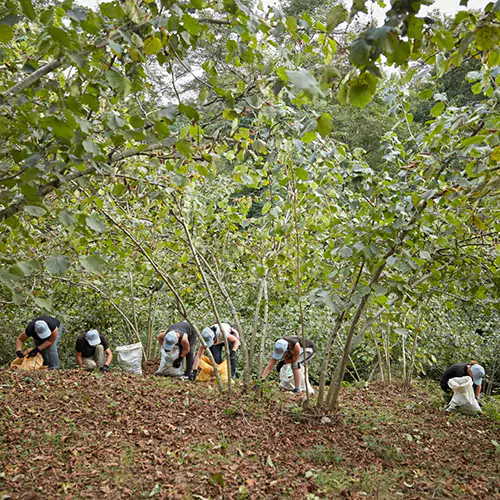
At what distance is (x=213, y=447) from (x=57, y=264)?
2895 millimetres

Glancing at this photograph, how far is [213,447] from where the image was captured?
13.7 ft

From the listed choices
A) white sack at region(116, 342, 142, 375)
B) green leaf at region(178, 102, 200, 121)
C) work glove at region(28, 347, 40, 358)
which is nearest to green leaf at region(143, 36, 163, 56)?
green leaf at region(178, 102, 200, 121)

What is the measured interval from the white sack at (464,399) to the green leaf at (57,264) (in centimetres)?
696

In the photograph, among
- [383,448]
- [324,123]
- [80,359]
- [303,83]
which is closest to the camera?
[303,83]

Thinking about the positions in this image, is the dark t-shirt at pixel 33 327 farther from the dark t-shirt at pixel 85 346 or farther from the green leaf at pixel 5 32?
the green leaf at pixel 5 32

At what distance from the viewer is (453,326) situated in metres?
11.6

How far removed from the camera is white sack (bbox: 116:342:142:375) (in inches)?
324

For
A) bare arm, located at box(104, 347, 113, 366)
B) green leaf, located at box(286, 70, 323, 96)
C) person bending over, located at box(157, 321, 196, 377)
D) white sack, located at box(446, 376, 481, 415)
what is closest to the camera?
green leaf, located at box(286, 70, 323, 96)

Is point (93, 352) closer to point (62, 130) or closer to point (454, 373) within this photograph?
point (454, 373)

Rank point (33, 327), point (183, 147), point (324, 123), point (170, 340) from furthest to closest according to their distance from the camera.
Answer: point (33, 327) → point (170, 340) → point (183, 147) → point (324, 123)

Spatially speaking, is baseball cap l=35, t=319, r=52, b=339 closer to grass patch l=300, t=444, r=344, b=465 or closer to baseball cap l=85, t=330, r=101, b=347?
baseball cap l=85, t=330, r=101, b=347

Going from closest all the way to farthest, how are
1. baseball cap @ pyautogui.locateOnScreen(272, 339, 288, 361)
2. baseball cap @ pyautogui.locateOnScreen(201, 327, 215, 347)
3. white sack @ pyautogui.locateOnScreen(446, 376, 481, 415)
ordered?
1. white sack @ pyautogui.locateOnScreen(446, 376, 481, 415)
2. baseball cap @ pyautogui.locateOnScreen(272, 339, 288, 361)
3. baseball cap @ pyautogui.locateOnScreen(201, 327, 215, 347)

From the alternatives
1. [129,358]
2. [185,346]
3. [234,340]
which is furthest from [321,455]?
[129,358]

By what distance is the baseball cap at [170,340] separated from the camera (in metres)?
7.74
